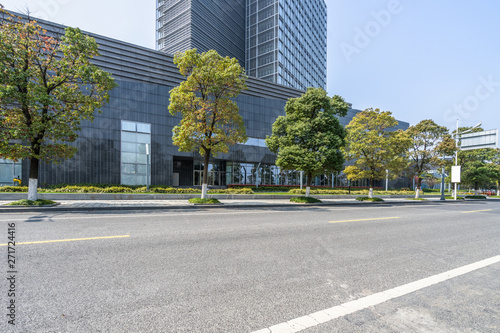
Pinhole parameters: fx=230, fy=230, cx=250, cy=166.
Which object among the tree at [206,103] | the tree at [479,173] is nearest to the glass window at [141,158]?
the tree at [206,103]

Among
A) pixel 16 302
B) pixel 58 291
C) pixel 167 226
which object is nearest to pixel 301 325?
pixel 58 291

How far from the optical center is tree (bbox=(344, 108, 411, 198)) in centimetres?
2170

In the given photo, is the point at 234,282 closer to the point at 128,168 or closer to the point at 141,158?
the point at 128,168

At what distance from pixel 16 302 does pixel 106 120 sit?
3257cm

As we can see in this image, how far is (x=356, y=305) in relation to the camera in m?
2.84

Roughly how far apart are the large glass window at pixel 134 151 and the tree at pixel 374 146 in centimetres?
2592

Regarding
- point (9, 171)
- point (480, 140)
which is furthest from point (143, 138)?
point (480, 140)

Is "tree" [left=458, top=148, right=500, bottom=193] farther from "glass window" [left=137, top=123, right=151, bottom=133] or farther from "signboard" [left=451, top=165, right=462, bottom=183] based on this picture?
"glass window" [left=137, top=123, right=151, bottom=133]

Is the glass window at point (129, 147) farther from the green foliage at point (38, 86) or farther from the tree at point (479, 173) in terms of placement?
the tree at point (479, 173)

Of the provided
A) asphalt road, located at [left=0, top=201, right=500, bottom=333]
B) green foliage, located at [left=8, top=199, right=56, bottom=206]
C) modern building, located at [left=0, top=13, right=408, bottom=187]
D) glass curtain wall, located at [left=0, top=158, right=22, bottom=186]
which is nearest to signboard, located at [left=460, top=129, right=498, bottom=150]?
modern building, located at [left=0, top=13, right=408, bottom=187]

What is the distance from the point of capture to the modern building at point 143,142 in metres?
28.8

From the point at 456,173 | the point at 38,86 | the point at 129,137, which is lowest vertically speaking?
the point at 456,173

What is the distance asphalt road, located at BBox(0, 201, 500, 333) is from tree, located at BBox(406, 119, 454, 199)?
24.9 metres

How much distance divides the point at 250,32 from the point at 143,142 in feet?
180
